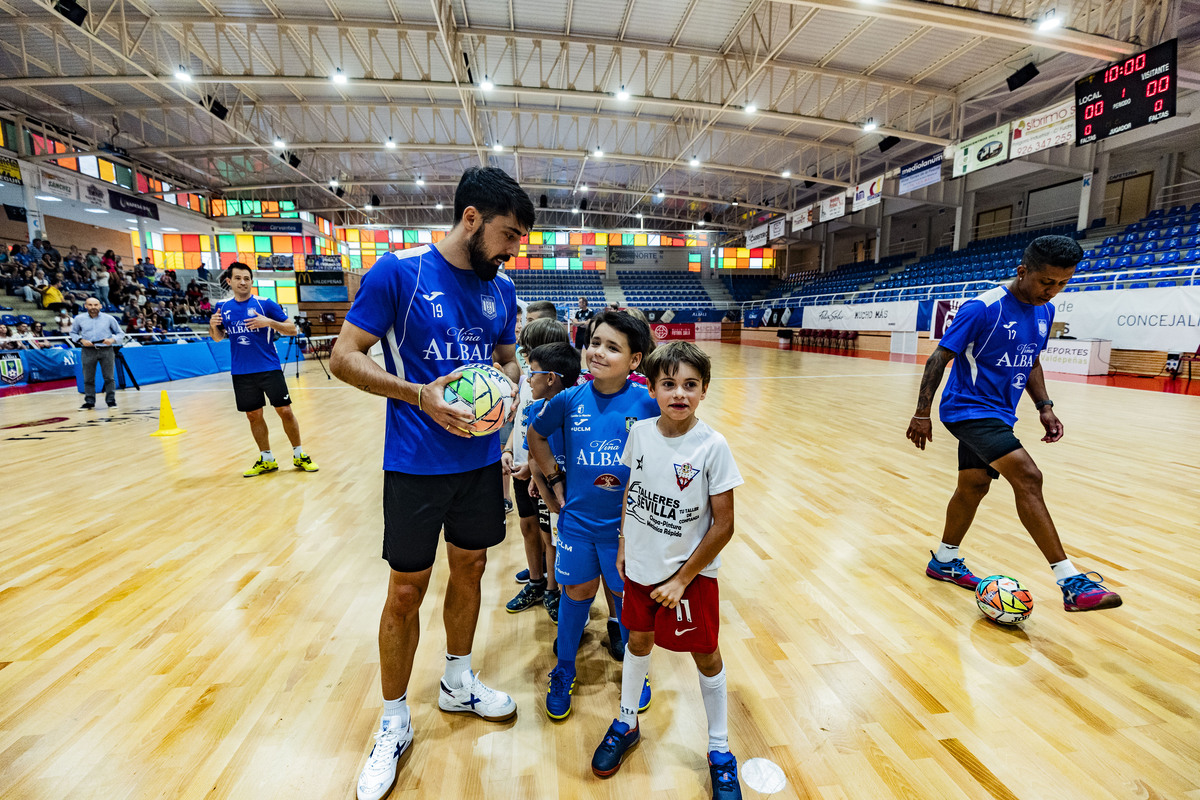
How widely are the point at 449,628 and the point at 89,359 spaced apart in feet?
30.3

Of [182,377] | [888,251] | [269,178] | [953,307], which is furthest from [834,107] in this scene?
[269,178]

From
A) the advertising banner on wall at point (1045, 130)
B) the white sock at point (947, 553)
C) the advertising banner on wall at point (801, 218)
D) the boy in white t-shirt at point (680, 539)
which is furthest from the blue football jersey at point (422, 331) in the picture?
the advertising banner on wall at point (801, 218)

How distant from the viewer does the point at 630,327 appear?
1786 mm

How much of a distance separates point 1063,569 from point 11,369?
51.0 ft

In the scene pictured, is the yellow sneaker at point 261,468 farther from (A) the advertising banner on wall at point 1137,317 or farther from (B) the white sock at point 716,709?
(A) the advertising banner on wall at point 1137,317

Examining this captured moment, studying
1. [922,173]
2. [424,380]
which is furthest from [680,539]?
[922,173]

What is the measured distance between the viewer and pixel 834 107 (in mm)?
16203

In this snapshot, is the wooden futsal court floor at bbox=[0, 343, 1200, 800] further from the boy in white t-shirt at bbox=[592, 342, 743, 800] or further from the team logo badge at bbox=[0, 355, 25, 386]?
the team logo badge at bbox=[0, 355, 25, 386]

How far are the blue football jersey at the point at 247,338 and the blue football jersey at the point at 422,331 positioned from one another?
11.4ft

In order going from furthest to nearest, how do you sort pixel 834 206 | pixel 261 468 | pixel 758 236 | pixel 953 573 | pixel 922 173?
pixel 758 236
pixel 834 206
pixel 922 173
pixel 261 468
pixel 953 573

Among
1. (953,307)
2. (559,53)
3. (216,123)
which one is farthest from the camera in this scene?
(216,123)

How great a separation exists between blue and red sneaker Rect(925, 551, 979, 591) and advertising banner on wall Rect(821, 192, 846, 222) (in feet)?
62.5

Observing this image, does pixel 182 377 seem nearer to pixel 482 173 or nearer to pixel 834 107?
pixel 482 173

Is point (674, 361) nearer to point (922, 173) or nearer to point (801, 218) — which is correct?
point (922, 173)
